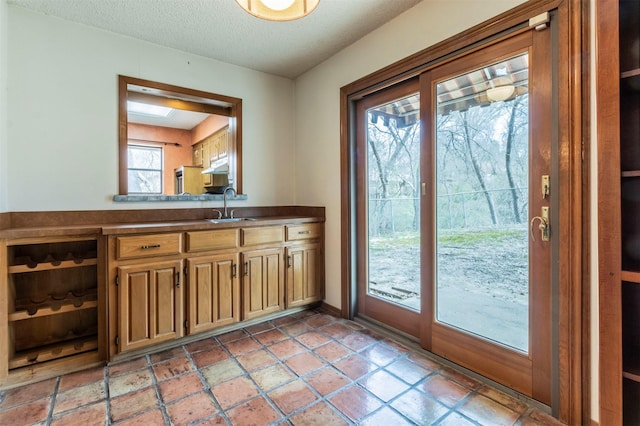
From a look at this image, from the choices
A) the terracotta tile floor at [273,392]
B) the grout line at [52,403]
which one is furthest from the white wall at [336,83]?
the grout line at [52,403]

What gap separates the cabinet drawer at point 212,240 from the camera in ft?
7.89

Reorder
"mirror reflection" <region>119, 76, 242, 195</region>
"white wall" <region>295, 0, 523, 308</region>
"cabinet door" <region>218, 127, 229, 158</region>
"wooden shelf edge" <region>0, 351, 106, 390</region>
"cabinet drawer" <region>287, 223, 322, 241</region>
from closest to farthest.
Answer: "wooden shelf edge" <region>0, 351, 106, 390</region> < "white wall" <region>295, 0, 523, 308</region> < "cabinet drawer" <region>287, 223, 322, 241</region> < "mirror reflection" <region>119, 76, 242, 195</region> < "cabinet door" <region>218, 127, 229, 158</region>

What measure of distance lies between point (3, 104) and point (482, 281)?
3464mm

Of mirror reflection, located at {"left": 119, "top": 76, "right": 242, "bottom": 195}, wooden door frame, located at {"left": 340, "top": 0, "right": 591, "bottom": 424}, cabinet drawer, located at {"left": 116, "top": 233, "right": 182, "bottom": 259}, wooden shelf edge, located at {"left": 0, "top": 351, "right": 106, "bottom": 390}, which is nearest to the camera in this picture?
wooden door frame, located at {"left": 340, "top": 0, "right": 591, "bottom": 424}

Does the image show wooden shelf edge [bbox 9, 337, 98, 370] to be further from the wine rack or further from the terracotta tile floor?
the terracotta tile floor

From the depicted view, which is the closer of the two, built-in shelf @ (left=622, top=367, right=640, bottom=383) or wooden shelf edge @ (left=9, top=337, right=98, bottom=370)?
built-in shelf @ (left=622, top=367, right=640, bottom=383)

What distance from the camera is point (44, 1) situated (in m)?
2.18

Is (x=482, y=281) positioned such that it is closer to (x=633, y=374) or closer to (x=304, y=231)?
(x=633, y=374)

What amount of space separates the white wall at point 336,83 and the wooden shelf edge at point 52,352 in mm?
2017

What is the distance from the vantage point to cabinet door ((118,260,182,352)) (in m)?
2.14

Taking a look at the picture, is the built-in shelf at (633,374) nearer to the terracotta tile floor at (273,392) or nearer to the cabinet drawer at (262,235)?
the terracotta tile floor at (273,392)

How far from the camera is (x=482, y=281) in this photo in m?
1.96

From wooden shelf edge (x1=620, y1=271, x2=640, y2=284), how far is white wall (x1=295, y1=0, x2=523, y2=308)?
1.51 meters

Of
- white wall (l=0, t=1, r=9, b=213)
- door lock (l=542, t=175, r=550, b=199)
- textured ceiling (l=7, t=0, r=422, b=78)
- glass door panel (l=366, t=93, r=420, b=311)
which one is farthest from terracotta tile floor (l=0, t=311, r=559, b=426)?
textured ceiling (l=7, t=0, r=422, b=78)
